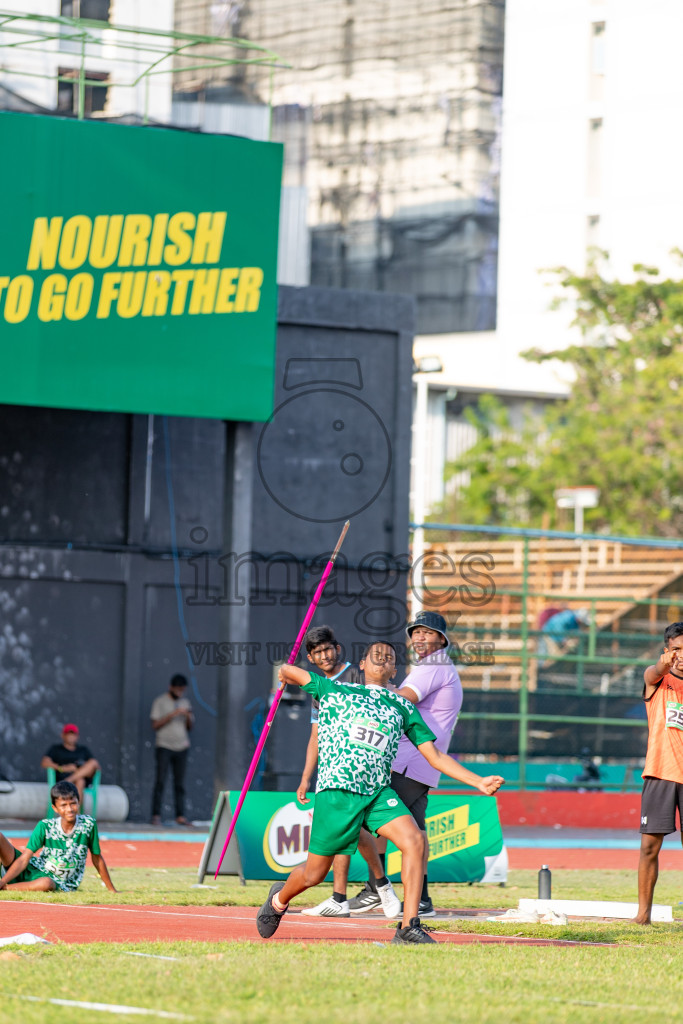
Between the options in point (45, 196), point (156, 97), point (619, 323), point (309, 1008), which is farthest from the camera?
point (619, 323)

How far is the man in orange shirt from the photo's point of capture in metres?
9.69

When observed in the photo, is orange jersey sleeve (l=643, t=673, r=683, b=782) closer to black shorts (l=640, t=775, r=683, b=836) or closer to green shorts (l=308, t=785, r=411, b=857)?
black shorts (l=640, t=775, r=683, b=836)

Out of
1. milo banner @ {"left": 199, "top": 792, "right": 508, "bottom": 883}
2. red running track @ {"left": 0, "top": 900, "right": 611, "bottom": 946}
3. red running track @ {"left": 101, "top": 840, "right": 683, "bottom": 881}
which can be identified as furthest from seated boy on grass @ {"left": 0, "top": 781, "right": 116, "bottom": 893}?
red running track @ {"left": 101, "top": 840, "right": 683, "bottom": 881}

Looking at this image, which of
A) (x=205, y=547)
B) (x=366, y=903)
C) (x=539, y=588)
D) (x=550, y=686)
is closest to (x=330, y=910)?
(x=366, y=903)

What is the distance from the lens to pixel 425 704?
1059 centimetres

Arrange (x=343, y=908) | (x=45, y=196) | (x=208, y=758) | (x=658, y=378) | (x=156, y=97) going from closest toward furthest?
1. (x=343, y=908)
2. (x=45, y=196)
3. (x=156, y=97)
4. (x=208, y=758)
5. (x=658, y=378)

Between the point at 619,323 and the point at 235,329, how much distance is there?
2658 cm

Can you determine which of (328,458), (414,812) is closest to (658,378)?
(328,458)

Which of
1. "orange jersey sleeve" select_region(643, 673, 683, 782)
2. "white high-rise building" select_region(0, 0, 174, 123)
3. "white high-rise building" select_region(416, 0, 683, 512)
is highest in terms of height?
"white high-rise building" select_region(416, 0, 683, 512)

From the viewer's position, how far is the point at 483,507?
44750mm

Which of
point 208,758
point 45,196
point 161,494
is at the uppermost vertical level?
point 45,196

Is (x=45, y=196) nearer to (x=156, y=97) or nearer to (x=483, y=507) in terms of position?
(x=156, y=97)

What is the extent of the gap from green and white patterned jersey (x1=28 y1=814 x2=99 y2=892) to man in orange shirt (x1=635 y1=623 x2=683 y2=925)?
4056 millimetres

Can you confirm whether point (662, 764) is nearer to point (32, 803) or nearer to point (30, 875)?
point (30, 875)
